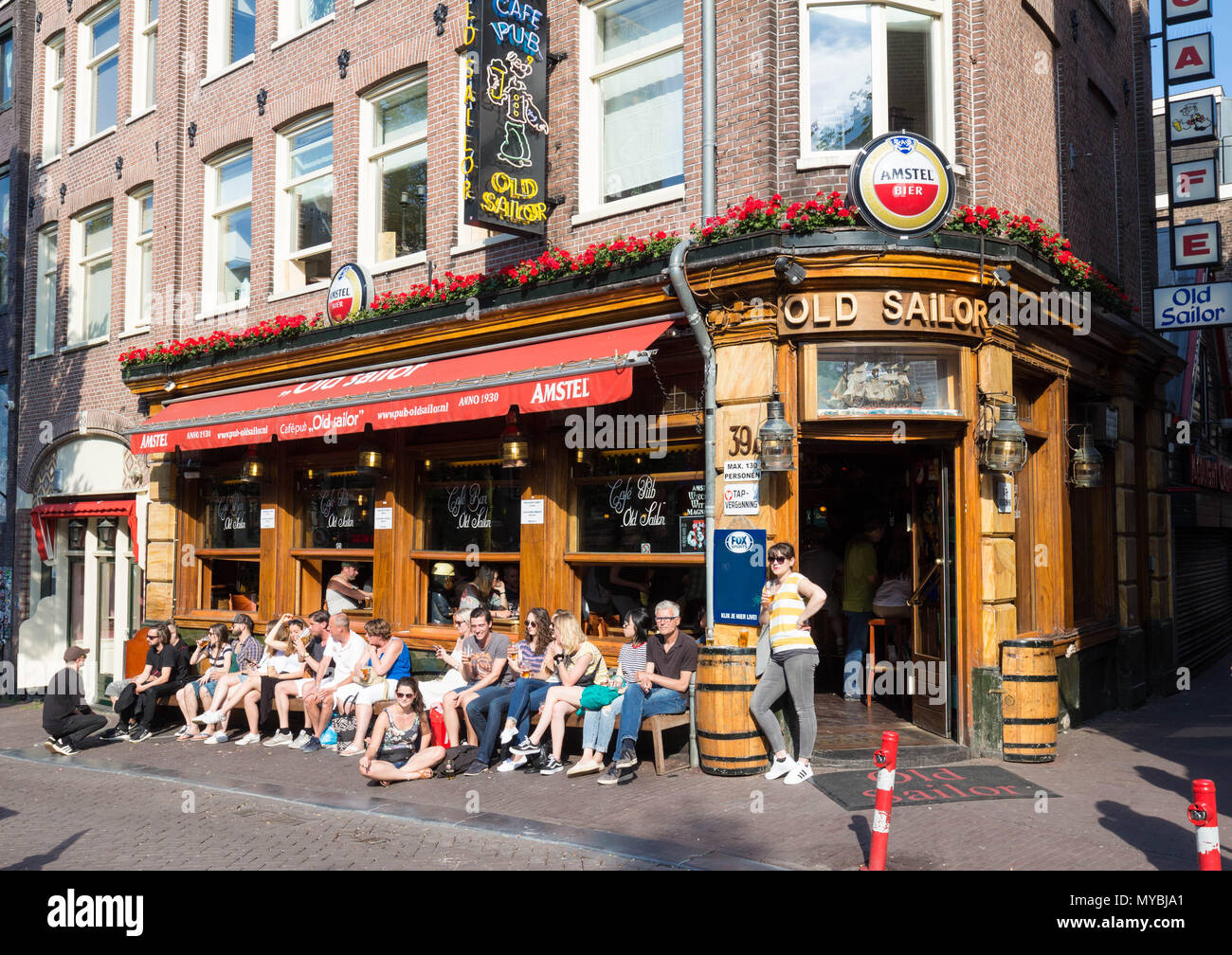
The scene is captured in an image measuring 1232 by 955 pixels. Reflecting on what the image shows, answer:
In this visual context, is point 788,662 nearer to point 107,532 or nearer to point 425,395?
point 425,395

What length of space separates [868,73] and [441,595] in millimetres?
6815

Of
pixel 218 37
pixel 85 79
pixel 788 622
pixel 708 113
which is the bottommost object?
pixel 788 622

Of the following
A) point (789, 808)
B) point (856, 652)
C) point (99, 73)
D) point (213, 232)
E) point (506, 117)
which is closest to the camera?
point (789, 808)

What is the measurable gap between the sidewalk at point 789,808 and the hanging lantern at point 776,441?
2.45 meters

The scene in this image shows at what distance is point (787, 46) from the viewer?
9.20 meters

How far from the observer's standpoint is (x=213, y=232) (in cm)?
1524

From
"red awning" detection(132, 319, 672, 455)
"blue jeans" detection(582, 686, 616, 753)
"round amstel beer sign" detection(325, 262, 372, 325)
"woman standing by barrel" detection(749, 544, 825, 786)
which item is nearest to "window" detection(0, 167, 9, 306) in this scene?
"red awning" detection(132, 319, 672, 455)

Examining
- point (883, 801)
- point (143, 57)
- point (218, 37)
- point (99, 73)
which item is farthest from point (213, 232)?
point (883, 801)

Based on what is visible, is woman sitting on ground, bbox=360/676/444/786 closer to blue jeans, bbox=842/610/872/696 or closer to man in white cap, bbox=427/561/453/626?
man in white cap, bbox=427/561/453/626

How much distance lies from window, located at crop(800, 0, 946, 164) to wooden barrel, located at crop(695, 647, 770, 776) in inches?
172

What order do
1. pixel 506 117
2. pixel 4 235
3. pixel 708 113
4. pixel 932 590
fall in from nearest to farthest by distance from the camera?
pixel 708 113 → pixel 932 590 → pixel 506 117 → pixel 4 235

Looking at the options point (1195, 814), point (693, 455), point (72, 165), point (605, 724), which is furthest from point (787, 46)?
point (72, 165)

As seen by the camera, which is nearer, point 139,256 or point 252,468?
point 252,468
